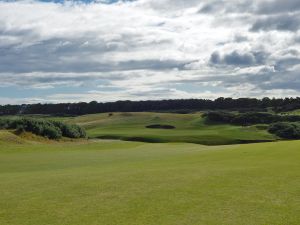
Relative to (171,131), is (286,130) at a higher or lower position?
higher

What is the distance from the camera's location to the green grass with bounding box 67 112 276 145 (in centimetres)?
9681

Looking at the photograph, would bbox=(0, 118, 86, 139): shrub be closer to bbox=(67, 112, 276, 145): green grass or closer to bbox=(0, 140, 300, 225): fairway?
bbox=(67, 112, 276, 145): green grass

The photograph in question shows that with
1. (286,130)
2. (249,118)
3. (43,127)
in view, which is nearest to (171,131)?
(286,130)

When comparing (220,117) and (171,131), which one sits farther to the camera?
(220,117)

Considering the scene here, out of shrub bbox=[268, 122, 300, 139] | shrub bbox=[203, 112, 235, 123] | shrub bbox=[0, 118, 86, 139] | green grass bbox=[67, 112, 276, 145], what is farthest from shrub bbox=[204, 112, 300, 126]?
shrub bbox=[0, 118, 86, 139]

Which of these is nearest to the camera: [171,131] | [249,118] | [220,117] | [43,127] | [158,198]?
[158,198]

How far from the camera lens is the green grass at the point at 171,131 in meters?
96.8

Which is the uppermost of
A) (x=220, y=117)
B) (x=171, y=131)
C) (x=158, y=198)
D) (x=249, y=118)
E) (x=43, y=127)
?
(x=220, y=117)

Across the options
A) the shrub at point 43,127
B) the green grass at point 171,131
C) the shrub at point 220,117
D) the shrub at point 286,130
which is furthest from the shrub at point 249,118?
the shrub at point 43,127

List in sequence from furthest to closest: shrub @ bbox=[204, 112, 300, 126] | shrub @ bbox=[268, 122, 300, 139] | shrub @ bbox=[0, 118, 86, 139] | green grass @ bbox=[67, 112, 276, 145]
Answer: shrub @ bbox=[204, 112, 300, 126], shrub @ bbox=[268, 122, 300, 139], green grass @ bbox=[67, 112, 276, 145], shrub @ bbox=[0, 118, 86, 139]

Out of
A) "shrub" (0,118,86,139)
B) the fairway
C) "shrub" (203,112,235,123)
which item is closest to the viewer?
the fairway

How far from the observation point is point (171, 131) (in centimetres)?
11888

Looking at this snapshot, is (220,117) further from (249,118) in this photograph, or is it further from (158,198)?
(158,198)

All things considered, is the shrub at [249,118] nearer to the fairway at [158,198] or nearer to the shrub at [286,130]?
the shrub at [286,130]
